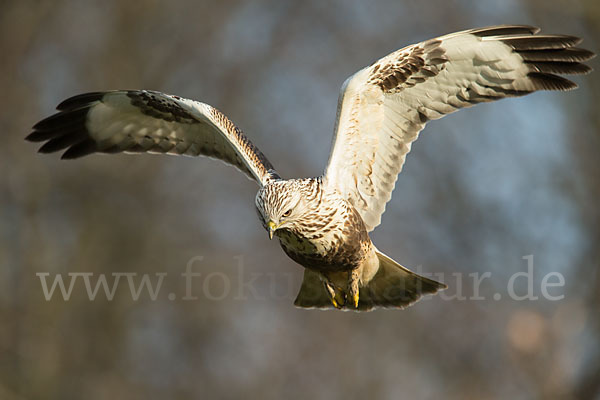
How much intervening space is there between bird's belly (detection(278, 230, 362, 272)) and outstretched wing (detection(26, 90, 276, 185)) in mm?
1157

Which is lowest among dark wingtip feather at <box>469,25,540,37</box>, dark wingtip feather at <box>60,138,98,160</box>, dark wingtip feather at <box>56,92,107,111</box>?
dark wingtip feather at <box>60,138,98,160</box>

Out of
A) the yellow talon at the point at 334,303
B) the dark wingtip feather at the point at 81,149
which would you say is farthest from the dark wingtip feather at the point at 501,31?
the dark wingtip feather at the point at 81,149

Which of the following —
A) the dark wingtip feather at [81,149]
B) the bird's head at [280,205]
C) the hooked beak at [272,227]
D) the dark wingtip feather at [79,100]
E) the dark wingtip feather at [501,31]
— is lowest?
the hooked beak at [272,227]

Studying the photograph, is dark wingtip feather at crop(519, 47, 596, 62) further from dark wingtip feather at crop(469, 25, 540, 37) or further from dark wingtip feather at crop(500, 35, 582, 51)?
dark wingtip feather at crop(469, 25, 540, 37)

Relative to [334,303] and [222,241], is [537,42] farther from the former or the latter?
[222,241]

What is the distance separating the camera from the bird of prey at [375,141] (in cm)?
696

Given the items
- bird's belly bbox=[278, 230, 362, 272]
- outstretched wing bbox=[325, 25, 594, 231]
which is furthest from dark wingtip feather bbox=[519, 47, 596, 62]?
bird's belly bbox=[278, 230, 362, 272]

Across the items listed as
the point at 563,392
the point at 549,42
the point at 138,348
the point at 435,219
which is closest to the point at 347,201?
the point at 549,42

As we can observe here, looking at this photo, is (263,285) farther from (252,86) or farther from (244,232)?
(252,86)

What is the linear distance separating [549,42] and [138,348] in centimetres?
1529

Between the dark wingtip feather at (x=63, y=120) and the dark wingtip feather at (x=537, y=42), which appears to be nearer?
the dark wingtip feather at (x=537, y=42)

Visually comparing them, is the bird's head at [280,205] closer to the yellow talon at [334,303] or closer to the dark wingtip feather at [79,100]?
the yellow talon at [334,303]

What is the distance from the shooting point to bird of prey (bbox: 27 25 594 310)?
22.8ft

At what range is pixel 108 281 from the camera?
65.0ft
